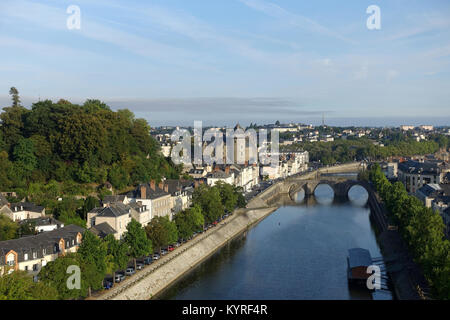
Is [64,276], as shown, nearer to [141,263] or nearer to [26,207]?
Result: [141,263]

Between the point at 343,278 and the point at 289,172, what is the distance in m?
45.8

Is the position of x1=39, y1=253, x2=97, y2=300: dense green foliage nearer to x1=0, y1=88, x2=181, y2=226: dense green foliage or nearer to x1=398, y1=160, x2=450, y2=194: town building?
x1=0, y1=88, x2=181, y2=226: dense green foliage

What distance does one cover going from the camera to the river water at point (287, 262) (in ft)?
72.9

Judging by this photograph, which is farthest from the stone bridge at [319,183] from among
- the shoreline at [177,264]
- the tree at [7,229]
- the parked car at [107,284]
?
the parked car at [107,284]

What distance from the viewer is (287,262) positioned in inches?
1067

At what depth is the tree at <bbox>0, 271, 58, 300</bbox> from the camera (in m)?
14.2

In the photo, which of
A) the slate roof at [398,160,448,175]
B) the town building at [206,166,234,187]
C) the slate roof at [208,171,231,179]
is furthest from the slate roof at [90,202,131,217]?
the slate roof at [398,160,448,175]

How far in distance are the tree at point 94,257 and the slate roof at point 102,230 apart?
3105mm

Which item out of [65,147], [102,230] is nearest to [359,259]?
[102,230]

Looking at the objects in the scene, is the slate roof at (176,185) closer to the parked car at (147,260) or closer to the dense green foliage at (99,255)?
the dense green foliage at (99,255)

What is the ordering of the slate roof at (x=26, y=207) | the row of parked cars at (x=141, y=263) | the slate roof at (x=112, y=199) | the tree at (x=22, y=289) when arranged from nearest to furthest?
the tree at (x=22, y=289) → the row of parked cars at (x=141, y=263) → the slate roof at (x=26, y=207) → the slate roof at (x=112, y=199)

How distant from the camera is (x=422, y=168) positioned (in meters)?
46.0

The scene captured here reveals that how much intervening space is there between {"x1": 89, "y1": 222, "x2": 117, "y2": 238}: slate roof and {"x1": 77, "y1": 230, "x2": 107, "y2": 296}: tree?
3.11m
